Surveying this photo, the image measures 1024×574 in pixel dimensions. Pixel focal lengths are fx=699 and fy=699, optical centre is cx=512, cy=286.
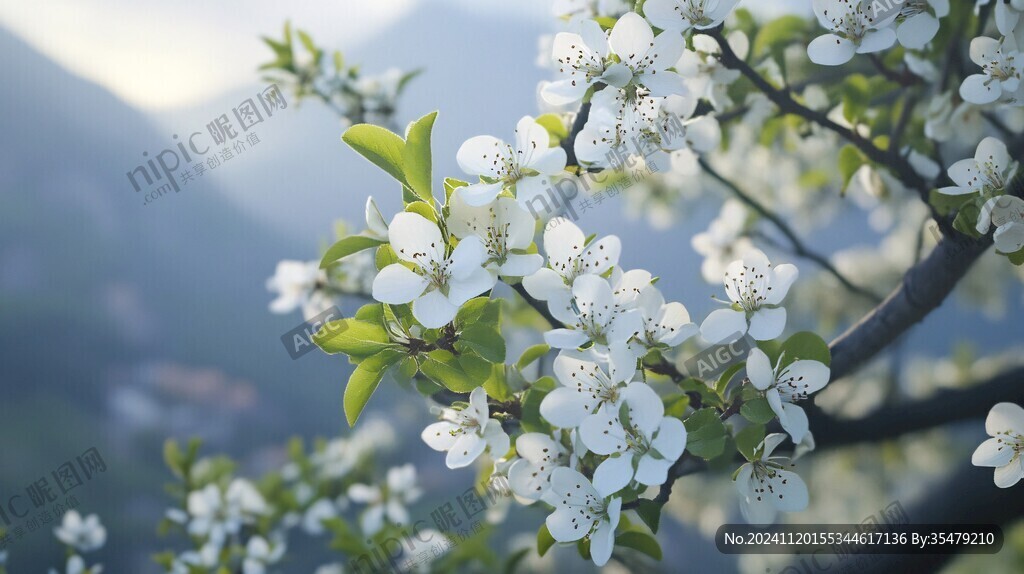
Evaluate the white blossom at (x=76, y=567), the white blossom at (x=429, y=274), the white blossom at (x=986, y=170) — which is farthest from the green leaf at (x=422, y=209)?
the white blossom at (x=76, y=567)

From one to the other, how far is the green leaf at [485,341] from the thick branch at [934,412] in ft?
1.90

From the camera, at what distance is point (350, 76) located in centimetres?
117

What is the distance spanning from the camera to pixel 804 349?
536mm

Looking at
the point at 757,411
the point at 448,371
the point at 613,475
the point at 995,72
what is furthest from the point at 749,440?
the point at 995,72

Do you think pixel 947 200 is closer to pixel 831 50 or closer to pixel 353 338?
pixel 831 50

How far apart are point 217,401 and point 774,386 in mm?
2623

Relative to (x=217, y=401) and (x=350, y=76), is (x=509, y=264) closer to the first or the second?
(x=350, y=76)

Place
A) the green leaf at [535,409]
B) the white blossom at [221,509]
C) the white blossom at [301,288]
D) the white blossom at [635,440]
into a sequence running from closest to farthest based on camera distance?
the white blossom at [635,440], the green leaf at [535,409], the white blossom at [301,288], the white blossom at [221,509]

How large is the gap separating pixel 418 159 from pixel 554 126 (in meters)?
0.19

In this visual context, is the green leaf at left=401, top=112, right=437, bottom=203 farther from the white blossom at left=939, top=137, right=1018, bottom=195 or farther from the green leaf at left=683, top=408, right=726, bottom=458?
the white blossom at left=939, top=137, right=1018, bottom=195

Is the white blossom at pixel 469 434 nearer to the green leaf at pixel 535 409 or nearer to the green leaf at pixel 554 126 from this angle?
the green leaf at pixel 535 409

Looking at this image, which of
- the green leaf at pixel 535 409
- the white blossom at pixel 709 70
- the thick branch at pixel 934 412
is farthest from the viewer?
the thick branch at pixel 934 412

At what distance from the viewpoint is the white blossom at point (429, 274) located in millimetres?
467

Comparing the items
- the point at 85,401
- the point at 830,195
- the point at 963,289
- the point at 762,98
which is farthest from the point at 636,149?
the point at 85,401
